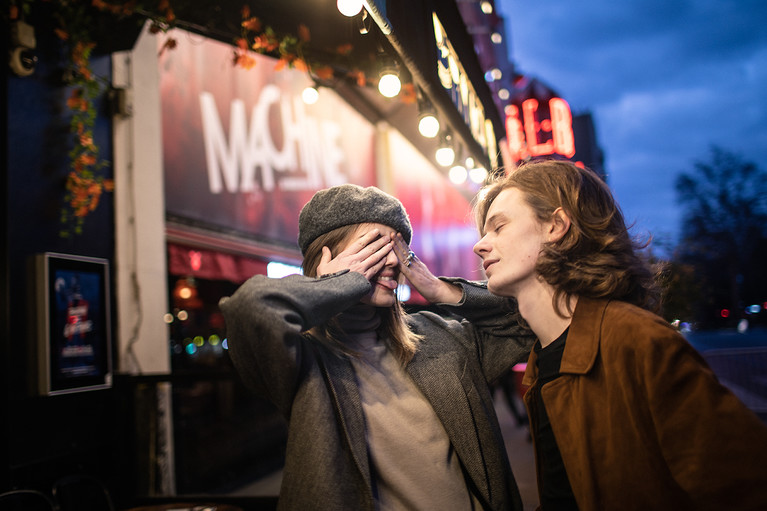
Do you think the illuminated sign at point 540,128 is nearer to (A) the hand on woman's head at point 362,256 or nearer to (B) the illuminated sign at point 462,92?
(B) the illuminated sign at point 462,92

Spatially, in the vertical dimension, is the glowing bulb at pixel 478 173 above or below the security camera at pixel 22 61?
below

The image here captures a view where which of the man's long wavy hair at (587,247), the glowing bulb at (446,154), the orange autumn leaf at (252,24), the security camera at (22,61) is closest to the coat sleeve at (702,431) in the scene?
the man's long wavy hair at (587,247)

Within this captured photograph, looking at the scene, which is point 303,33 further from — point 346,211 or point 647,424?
point 647,424

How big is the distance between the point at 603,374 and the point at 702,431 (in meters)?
0.27

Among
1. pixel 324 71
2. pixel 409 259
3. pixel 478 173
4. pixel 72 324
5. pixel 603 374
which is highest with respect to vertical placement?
pixel 324 71

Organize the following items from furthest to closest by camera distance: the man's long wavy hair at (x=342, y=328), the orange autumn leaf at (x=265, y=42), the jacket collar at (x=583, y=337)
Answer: the orange autumn leaf at (x=265, y=42) → the man's long wavy hair at (x=342, y=328) → the jacket collar at (x=583, y=337)

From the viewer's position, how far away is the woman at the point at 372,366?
4.70 ft


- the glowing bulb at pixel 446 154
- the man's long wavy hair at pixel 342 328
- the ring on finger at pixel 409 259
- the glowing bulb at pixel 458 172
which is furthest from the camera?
the glowing bulb at pixel 458 172

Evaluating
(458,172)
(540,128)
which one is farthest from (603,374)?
(540,128)

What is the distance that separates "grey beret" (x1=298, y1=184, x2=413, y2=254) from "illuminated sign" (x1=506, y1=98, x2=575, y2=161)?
12.5 m

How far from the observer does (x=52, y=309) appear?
12.3ft

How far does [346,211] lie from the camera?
71.1 inches

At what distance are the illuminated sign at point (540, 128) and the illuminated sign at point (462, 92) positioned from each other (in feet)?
24.1

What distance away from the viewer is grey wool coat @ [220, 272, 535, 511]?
1.41 metres
